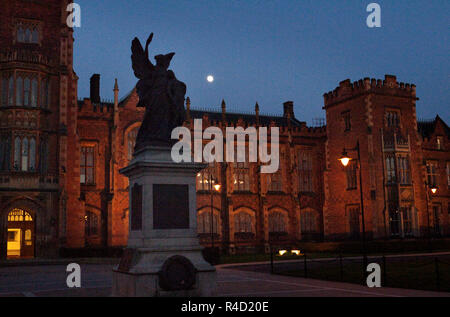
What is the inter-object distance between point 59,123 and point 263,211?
20051 mm

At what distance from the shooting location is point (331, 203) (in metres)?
45.6

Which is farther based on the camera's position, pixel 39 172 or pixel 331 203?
pixel 331 203

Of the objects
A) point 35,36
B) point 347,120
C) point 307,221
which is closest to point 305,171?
point 307,221

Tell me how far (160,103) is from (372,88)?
33.7 m

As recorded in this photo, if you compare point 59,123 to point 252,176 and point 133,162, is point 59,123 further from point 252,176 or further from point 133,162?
point 133,162

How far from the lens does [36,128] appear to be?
32375 mm

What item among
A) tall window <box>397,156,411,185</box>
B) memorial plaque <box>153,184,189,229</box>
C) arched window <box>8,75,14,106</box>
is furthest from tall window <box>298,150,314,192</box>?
memorial plaque <box>153,184,189,229</box>

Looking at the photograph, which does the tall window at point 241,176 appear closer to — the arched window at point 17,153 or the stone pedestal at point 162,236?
the arched window at point 17,153

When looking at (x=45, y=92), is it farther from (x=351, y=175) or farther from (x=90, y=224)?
(x=351, y=175)

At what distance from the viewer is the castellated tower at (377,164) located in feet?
133

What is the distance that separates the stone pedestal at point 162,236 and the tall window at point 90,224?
27.1 m

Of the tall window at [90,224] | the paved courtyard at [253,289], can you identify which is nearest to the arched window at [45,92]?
the tall window at [90,224]
